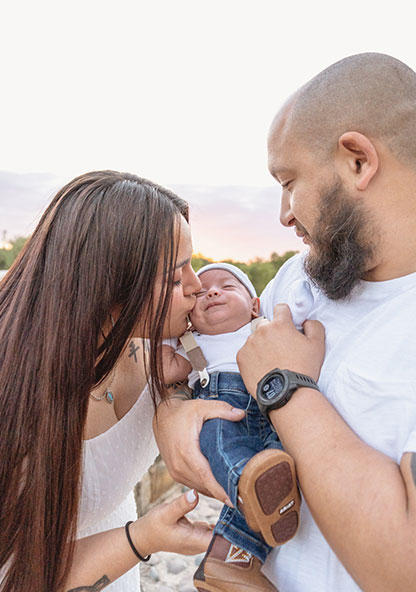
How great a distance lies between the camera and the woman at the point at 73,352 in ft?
5.56

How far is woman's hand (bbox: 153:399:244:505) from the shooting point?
Result: 1.62m

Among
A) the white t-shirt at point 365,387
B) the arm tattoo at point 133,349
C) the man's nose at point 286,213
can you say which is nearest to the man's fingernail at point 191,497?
the white t-shirt at point 365,387

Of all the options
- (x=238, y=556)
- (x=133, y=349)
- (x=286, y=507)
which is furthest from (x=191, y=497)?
(x=133, y=349)

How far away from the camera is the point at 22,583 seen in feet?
5.63

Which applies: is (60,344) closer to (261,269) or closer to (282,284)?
(282,284)

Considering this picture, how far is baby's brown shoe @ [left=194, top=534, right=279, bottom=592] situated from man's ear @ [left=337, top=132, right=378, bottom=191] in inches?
46.2

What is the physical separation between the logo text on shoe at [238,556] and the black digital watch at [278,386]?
43cm

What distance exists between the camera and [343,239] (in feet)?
5.36

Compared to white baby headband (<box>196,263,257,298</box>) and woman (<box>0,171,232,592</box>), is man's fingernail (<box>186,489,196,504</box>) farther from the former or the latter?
white baby headband (<box>196,263,257,298</box>)

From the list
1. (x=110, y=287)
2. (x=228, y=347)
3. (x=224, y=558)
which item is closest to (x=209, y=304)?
(x=228, y=347)

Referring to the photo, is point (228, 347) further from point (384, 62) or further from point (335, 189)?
point (384, 62)

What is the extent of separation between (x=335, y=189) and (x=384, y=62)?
0.49 meters

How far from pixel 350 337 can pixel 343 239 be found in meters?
0.33

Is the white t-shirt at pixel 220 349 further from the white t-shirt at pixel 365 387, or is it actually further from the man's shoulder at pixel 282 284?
the white t-shirt at pixel 365 387
